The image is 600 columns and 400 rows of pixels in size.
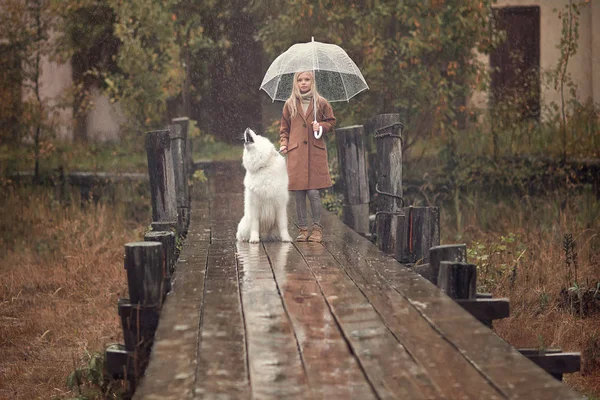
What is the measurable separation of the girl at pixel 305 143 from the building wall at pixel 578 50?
7.66 meters

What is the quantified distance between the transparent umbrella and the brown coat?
143mm

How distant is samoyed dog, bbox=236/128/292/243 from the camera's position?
7109 millimetres

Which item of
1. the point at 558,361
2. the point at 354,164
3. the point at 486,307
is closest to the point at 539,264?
the point at 354,164

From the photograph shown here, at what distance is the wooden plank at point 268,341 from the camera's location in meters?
3.81

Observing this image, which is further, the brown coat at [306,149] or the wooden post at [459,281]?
the brown coat at [306,149]

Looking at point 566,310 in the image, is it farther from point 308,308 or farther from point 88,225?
point 88,225

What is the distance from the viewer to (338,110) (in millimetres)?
12492

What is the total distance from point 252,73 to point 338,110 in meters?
5.44

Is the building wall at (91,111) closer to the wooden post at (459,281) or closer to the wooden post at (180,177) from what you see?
the wooden post at (180,177)

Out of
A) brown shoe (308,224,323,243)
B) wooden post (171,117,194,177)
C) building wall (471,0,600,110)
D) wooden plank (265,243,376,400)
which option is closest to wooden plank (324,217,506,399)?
wooden plank (265,243,376,400)

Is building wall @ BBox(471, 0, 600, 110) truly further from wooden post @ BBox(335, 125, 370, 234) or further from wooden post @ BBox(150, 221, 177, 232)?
wooden post @ BBox(150, 221, 177, 232)

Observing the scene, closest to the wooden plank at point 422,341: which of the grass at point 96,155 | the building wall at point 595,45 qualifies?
the grass at point 96,155

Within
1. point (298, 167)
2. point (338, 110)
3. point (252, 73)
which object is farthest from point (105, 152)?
point (298, 167)

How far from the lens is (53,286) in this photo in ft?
34.5
